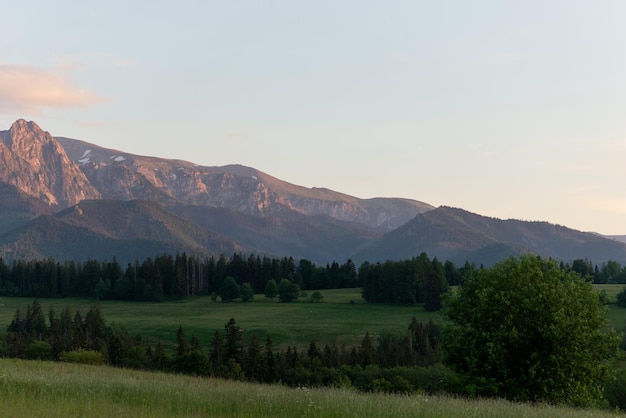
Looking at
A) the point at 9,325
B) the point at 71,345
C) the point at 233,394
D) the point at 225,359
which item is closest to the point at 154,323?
the point at 9,325

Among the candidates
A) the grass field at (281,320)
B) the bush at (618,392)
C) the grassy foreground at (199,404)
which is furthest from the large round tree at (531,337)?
the grass field at (281,320)

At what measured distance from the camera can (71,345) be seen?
357 feet

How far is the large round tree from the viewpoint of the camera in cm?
4209

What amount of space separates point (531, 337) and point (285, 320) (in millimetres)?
123361

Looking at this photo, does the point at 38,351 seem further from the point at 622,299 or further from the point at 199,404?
the point at 622,299

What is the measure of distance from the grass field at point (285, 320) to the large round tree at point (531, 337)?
89038 millimetres

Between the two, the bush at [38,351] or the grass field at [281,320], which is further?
the grass field at [281,320]

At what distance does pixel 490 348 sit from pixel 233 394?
25.4 m

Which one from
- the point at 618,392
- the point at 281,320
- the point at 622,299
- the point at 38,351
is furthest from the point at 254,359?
the point at 622,299

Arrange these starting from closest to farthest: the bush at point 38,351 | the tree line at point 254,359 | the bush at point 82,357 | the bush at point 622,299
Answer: the bush at point 82,357
the tree line at point 254,359
the bush at point 38,351
the bush at point 622,299

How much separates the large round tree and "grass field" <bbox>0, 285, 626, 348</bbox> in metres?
89.0

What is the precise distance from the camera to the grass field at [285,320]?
Result: 468ft

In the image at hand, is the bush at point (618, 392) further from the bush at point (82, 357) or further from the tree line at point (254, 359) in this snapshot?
the bush at point (82, 357)

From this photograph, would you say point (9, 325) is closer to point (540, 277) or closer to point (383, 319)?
point (383, 319)
